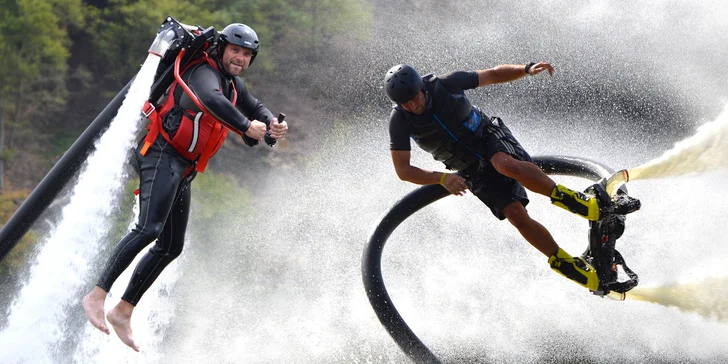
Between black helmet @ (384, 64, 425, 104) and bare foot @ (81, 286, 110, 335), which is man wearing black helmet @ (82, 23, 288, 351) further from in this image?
black helmet @ (384, 64, 425, 104)

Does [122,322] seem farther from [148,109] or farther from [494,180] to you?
[494,180]

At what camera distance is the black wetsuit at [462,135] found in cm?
588

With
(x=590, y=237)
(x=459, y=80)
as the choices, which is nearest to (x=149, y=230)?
(x=459, y=80)

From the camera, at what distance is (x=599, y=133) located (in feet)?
36.3

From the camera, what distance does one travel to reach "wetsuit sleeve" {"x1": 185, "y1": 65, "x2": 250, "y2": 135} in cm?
536

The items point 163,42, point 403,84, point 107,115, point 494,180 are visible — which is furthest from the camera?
point 494,180

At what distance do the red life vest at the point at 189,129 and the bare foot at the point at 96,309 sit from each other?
1.01m

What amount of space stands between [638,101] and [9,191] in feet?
36.1

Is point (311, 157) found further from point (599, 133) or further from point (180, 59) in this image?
point (180, 59)

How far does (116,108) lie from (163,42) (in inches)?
24.4

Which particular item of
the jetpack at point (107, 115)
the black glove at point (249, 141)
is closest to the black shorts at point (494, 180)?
the black glove at point (249, 141)

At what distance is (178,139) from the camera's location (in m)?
5.68

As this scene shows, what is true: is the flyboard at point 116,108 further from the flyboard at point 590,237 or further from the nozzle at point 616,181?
the nozzle at point 616,181

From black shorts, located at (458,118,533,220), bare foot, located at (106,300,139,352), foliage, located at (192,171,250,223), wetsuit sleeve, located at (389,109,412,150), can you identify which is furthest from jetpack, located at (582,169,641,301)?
foliage, located at (192,171,250,223)
